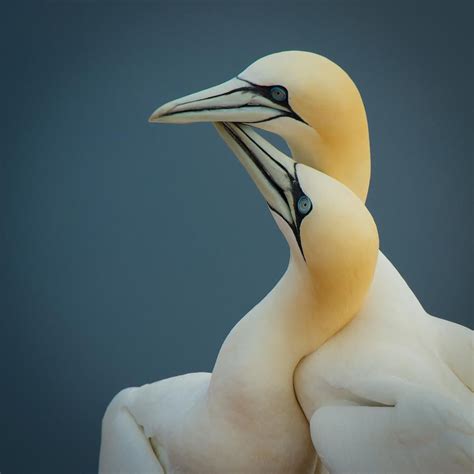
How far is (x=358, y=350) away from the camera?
1.56 metres

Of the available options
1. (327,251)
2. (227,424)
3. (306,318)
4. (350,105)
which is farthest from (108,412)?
(350,105)

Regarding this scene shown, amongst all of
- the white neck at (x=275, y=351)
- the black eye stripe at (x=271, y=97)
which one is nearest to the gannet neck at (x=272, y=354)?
the white neck at (x=275, y=351)

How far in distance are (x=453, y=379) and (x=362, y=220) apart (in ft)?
1.03

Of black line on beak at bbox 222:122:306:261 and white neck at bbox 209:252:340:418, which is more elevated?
black line on beak at bbox 222:122:306:261

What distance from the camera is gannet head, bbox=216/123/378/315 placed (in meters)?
1.47

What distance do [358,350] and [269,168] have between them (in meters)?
0.34

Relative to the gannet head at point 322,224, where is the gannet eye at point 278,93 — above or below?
above

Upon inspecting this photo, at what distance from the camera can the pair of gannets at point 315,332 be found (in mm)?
1462

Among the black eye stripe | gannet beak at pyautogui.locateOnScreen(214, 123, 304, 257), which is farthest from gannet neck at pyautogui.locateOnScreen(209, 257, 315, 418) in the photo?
the black eye stripe

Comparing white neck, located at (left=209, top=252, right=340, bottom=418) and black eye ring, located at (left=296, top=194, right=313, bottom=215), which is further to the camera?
white neck, located at (left=209, top=252, right=340, bottom=418)

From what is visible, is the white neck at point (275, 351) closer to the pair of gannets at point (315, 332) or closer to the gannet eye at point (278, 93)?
the pair of gannets at point (315, 332)

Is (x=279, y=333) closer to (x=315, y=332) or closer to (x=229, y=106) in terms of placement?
(x=315, y=332)

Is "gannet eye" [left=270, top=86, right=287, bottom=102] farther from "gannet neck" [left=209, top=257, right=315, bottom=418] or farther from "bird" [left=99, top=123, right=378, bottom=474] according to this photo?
"gannet neck" [left=209, top=257, right=315, bottom=418]

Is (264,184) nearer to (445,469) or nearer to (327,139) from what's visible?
(327,139)
